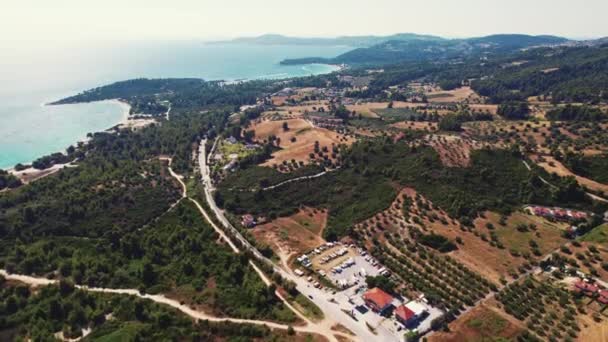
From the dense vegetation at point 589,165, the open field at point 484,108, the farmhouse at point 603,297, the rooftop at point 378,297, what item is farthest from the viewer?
the open field at point 484,108

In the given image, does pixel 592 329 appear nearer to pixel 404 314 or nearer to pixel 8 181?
pixel 404 314

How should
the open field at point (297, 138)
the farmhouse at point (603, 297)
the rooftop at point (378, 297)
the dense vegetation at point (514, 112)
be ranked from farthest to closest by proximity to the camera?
the dense vegetation at point (514, 112), the open field at point (297, 138), the rooftop at point (378, 297), the farmhouse at point (603, 297)

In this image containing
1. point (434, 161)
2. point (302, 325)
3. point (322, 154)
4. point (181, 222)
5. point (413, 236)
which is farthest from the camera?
point (322, 154)

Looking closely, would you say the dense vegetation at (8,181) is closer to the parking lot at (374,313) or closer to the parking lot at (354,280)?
the parking lot at (354,280)

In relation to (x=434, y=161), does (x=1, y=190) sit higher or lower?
lower

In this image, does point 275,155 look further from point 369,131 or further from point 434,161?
point 434,161

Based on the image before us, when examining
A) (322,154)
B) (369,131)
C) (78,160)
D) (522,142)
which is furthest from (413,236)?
(78,160)

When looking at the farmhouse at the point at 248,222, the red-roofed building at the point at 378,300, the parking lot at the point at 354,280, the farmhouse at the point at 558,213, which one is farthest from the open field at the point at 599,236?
the farmhouse at the point at 248,222

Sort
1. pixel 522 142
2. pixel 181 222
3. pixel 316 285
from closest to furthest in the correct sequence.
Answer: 1. pixel 316 285
2. pixel 181 222
3. pixel 522 142
